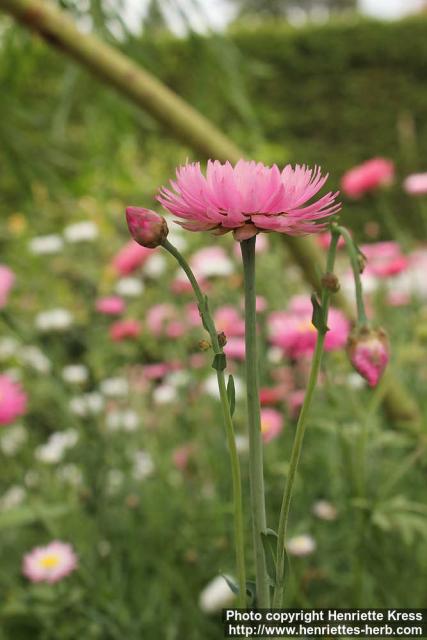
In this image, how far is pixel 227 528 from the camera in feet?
4.34

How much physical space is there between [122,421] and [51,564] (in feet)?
1.63

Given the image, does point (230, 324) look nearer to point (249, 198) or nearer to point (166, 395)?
point (166, 395)

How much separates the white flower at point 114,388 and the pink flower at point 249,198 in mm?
1372

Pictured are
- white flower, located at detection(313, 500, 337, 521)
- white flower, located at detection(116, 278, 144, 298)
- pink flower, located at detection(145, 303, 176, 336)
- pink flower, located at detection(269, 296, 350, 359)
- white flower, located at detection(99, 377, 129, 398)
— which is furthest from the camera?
white flower, located at detection(116, 278, 144, 298)

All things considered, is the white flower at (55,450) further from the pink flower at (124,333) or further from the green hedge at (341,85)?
the green hedge at (341,85)

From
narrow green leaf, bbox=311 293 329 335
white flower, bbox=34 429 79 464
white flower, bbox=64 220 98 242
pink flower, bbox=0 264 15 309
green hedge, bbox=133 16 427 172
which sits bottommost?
white flower, bbox=34 429 79 464

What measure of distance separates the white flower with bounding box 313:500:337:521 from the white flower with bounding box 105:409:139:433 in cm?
46

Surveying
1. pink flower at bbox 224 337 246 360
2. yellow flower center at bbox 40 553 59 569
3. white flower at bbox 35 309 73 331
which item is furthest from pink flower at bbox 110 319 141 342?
yellow flower center at bbox 40 553 59 569

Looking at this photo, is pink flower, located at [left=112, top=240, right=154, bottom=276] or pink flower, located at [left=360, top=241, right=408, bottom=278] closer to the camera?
pink flower, located at [left=360, top=241, right=408, bottom=278]

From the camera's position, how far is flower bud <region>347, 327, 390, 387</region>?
41 cm

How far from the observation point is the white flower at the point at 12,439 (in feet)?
5.22

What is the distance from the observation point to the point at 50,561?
1115mm

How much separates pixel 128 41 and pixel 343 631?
3.53 feet

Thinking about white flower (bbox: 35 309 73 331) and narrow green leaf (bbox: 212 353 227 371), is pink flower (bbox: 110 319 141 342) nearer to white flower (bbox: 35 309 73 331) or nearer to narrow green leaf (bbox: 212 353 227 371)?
white flower (bbox: 35 309 73 331)
